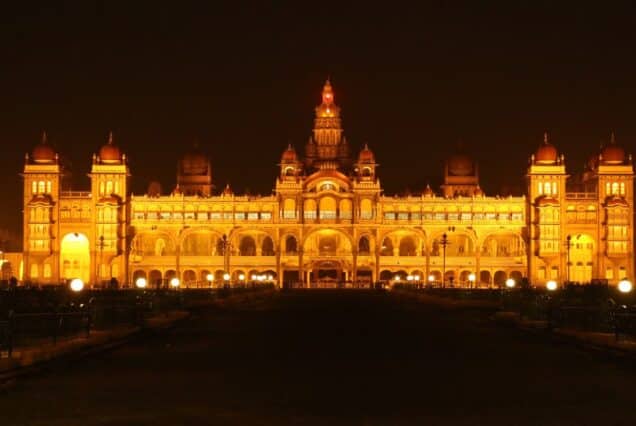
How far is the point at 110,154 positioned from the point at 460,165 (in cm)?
4965

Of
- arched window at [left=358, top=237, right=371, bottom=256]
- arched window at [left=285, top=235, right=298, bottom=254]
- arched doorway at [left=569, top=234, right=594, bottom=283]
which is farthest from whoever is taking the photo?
arched window at [left=285, top=235, right=298, bottom=254]

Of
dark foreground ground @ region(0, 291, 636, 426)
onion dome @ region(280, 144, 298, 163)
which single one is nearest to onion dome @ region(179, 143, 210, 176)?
onion dome @ region(280, 144, 298, 163)

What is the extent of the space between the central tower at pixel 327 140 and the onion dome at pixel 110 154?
27.7 meters

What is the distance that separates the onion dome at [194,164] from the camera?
5906 inches

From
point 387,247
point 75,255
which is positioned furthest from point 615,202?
point 75,255

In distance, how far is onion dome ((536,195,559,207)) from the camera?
415ft

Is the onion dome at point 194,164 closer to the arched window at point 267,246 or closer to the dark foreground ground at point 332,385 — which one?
the arched window at point 267,246

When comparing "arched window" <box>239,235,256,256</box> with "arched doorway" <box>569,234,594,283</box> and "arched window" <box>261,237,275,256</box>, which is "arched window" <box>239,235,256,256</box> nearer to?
"arched window" <box>261,237,275,256</box>

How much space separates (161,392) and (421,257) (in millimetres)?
112604

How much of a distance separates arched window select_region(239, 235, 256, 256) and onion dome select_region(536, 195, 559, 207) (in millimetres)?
35856

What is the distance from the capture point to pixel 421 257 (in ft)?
423

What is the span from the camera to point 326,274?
435 feet

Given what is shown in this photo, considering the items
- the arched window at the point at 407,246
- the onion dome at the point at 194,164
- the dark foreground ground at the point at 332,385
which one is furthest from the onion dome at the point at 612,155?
the dark foreground ground at the point at 332,385

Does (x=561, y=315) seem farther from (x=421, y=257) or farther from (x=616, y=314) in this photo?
(x=421, y=257)
